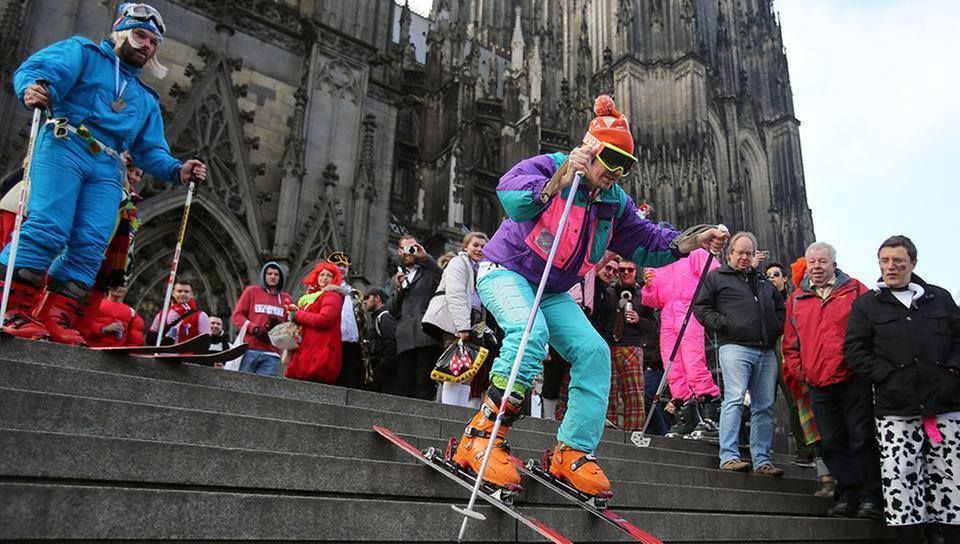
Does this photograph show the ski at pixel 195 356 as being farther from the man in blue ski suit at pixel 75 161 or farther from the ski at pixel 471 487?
the ski at pixel 471 487

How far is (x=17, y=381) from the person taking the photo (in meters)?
3.18

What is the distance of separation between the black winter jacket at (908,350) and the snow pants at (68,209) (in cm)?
512

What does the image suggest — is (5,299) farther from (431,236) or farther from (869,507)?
(431,236)

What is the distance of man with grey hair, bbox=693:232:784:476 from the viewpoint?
5.61 meters

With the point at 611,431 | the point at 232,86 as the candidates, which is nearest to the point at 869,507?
the point at 611,431

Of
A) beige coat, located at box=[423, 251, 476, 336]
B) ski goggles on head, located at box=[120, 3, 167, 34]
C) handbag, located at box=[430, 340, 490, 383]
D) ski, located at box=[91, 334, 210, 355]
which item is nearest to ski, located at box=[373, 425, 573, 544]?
ski, located at box=[91, 334, 210, 355]

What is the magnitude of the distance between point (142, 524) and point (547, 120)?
3208 cm

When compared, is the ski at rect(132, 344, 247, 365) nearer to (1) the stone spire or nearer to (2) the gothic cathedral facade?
(2) the gothic cathedral facade

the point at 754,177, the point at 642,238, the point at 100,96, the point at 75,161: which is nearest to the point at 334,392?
the point at 75,161

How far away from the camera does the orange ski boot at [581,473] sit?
3.39m

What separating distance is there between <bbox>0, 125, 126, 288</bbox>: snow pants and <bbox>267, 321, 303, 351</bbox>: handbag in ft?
6.41

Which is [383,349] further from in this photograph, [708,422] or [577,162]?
[577,162]

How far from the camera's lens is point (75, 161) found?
4.25m

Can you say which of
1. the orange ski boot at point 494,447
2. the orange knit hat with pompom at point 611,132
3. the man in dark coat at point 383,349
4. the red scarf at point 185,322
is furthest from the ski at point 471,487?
the red scarf at point 185,322
